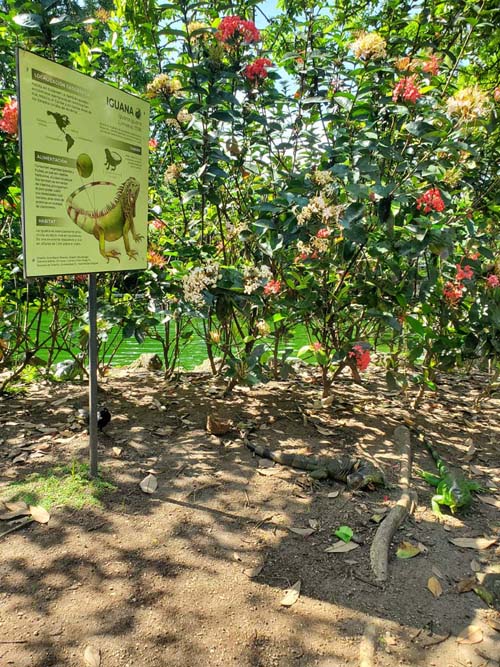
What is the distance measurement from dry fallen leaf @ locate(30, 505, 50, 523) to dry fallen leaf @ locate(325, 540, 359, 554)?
116 cm

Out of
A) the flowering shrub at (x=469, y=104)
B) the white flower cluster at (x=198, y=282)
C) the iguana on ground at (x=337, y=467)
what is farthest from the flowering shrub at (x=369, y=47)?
the iguana on ground at (x=337, y=467)

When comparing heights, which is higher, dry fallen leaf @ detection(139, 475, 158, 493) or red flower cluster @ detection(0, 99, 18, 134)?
red flower cluster @ detection(0, 99, 18, 134)

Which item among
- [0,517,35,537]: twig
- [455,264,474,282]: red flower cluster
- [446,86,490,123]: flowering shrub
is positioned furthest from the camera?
[455,264,474,282]: red flower cluster

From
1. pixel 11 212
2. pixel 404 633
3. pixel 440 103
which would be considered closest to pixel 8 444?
pixel 11 212

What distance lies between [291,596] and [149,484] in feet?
2.93

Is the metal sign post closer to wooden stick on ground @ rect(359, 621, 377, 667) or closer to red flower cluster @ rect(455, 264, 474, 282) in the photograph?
wooden stick on ground @ rect(359, 621, 377, 667)

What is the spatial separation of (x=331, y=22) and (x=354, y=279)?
194cm

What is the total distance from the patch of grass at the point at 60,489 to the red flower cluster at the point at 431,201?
2107 mm

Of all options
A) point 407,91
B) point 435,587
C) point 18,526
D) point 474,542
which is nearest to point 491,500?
point 474,542

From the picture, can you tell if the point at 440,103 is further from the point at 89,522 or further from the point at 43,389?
the point at 43,389

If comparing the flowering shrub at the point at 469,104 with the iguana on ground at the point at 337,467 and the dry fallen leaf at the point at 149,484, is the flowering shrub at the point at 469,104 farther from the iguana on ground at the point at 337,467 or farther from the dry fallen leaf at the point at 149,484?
the dry fallen leaf at the point at 149,484

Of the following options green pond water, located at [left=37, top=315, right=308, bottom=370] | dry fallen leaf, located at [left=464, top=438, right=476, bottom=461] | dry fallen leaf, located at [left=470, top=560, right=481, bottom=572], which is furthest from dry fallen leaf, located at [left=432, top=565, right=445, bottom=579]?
green pond water, located at [left=37, top=315, right=308, bottom=370]

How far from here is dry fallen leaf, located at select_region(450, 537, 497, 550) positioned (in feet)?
6.27

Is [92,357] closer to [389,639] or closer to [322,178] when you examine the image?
[322,178]
